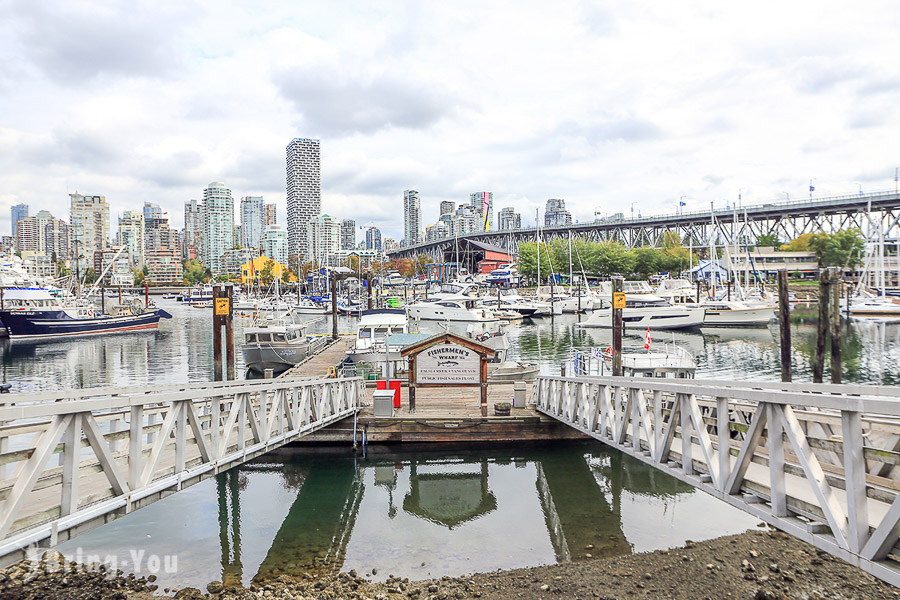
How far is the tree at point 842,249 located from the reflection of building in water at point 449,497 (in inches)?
4391

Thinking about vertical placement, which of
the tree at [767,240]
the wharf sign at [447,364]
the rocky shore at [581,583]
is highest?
the tree at [767,240]

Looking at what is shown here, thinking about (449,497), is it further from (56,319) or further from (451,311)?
(56,319)

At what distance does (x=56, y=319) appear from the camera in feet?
192

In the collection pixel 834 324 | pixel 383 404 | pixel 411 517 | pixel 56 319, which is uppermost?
pixel 56 319

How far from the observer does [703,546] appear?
35.3 ft

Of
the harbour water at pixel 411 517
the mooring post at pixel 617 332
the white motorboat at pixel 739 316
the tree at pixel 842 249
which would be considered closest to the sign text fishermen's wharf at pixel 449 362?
the harbour water at pixel 411 517

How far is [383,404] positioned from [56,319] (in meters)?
56.1

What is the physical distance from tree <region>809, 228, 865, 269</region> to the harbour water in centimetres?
11006

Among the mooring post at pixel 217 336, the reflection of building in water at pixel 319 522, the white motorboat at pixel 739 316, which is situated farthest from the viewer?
the white motorboat at pixel 739 316

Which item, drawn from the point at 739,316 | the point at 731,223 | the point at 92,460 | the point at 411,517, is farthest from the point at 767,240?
the point at 92,460

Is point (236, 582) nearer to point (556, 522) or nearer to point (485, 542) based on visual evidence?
point (485, 542)

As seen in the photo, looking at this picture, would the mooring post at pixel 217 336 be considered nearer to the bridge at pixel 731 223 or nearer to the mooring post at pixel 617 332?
the mooring post at pixel 617 332

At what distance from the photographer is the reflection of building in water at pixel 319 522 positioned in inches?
424

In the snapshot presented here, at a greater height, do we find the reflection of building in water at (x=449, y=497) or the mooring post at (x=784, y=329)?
the mooring post at (x=784, y=329)
